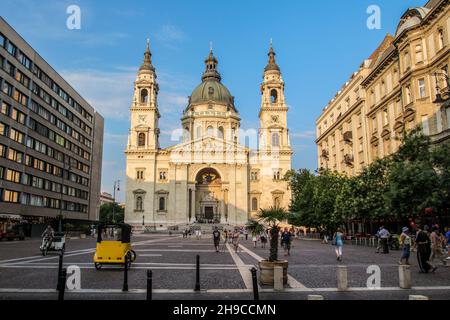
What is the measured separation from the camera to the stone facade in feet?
247

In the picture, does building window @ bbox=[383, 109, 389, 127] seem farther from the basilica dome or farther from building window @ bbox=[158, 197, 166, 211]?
the basilica dome

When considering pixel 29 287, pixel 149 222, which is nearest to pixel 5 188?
pixel 149 222

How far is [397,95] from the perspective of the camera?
34.3 m

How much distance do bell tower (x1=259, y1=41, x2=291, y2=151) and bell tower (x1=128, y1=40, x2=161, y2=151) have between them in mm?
21491

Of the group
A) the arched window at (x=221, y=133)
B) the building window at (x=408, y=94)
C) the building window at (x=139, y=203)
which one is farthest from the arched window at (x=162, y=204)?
the building window at (x=408, y=94)

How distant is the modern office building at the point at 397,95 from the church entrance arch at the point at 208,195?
30.1 metres

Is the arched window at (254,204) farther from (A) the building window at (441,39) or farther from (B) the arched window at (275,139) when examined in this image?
(A) the building window at (441,39)

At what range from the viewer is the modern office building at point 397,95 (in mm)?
27469

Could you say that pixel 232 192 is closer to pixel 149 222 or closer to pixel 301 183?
pixel 149 222

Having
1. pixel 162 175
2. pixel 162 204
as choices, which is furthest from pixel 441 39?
pixel 162 204

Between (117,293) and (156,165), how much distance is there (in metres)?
67.9

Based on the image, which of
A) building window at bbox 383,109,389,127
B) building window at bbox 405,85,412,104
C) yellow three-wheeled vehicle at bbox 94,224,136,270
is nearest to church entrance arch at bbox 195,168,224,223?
building window at bbox 383,109,389,127

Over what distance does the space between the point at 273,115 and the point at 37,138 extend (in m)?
43.8

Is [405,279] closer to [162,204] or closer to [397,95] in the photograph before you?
[397,95]
